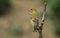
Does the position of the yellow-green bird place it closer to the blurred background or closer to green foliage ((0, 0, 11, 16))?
the blurred background

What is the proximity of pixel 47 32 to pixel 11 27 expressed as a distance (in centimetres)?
73

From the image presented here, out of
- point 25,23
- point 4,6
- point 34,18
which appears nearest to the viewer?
point 34,18

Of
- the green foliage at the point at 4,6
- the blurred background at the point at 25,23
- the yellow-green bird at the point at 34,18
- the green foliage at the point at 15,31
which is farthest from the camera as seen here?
the green foliage at the point at 4,6

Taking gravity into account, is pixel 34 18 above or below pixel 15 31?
above

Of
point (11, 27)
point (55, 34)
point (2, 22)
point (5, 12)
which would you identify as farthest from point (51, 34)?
point (5, 12)

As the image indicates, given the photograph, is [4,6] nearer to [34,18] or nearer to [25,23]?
[25,23]

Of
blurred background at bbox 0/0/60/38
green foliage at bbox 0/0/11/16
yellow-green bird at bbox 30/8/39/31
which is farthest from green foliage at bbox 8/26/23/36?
yellow-green bird at bbox 30/8/39/31

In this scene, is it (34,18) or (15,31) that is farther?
(15,31)

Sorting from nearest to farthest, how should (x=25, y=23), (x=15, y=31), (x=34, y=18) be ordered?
Result: (x=34, y=18), (x=15, y=31), (x=25, y=23)

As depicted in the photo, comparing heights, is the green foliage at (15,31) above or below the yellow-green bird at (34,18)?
below

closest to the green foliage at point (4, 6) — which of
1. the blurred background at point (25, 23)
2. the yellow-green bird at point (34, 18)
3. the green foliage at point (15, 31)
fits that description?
the blurred background at point (25, 23)

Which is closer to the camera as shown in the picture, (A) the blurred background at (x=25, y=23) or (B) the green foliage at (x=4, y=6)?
(A) the blurred background at (x=25, y=23)

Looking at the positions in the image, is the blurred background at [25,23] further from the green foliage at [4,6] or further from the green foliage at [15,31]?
the green foliage at [4,6]

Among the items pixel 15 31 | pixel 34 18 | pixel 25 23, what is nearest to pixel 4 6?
pixel 25 23
